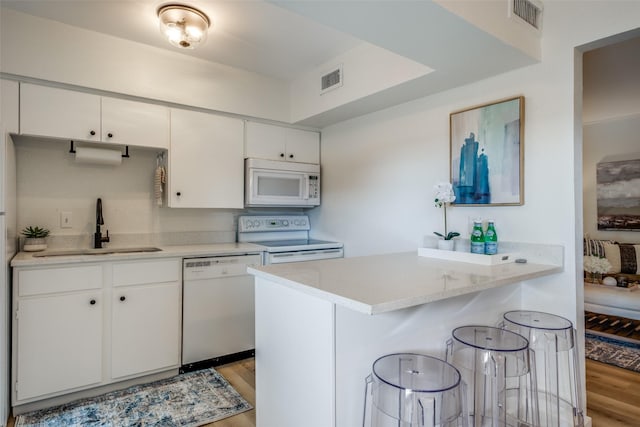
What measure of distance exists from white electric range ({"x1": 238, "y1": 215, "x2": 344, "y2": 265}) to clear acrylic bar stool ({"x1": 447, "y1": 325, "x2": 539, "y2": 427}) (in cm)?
165

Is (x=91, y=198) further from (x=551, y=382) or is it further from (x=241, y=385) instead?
(x=551, y=382)

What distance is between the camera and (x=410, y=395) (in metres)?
1.20

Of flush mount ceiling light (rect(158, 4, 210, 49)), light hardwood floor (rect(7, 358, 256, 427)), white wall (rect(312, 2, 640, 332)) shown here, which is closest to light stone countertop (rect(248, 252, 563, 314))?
white wall (rect(312, 2, 640, 332))

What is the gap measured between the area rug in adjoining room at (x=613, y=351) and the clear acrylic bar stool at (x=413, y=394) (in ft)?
7.38

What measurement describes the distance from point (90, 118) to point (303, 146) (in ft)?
5.77

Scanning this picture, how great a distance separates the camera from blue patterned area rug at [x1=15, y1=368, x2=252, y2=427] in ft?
6.55

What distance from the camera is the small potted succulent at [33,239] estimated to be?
2371 mm

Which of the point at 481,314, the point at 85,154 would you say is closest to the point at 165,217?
the point at 85,154

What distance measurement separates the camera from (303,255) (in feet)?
10.2

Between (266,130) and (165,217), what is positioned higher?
(266,130)

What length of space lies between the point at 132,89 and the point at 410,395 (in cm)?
255

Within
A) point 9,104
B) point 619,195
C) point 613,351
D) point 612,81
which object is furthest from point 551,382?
point 619,195

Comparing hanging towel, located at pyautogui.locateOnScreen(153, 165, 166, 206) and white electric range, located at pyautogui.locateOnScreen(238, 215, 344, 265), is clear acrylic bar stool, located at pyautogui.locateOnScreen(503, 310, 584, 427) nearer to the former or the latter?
white electric range, located at pyautogui.locateOnScreen(238, 215, 344, 265)

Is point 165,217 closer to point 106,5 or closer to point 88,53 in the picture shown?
point 88,53
